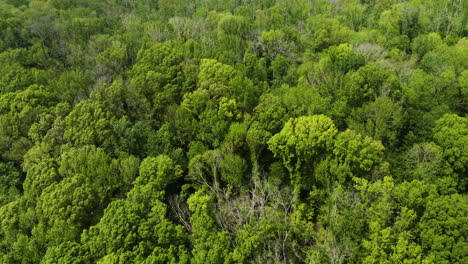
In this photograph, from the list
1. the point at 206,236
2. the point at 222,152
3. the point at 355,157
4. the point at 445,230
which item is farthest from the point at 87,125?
the point at 445,230

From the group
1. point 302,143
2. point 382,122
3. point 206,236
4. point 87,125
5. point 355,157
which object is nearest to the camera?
point 206,236

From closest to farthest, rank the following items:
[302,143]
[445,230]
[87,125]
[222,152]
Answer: [445,230], [302,143], [222,152], [87,125]

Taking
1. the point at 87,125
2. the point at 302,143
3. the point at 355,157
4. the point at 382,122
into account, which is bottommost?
the point at 87,125

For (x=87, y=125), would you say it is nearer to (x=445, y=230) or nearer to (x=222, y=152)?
(x=222, y=152)

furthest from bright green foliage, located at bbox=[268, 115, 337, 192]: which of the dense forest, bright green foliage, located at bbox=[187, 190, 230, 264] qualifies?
bright green foliage, located at bbox=[187, 190, 230, 264]

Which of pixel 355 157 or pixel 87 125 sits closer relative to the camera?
pixel 355 157

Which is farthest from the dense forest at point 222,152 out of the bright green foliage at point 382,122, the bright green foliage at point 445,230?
the bright green foliage at point 382,122

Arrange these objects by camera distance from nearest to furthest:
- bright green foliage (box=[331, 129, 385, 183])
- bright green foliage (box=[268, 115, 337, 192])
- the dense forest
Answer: the dense forest, bright green foliage (box=[331, 129, 385, 183]), bright green foliage (box=[268, 115, 337, 192])

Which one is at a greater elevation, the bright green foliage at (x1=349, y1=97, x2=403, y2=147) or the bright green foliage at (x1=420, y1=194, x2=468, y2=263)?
the bright green foliage at (x1=349, y1=97, x2=403, y2=147)

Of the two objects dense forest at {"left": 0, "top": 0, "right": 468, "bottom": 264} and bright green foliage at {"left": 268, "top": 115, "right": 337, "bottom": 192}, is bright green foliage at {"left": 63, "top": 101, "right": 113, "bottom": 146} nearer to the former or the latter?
dense forest at {"left": 0, "top": 0, "right": 468, "bottom": 264}

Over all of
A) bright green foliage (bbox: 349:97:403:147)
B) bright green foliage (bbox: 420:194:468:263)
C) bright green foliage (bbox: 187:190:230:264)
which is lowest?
bright green foliage (bbox: 187:190:230:264)

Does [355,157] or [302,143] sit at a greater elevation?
[302,143]
